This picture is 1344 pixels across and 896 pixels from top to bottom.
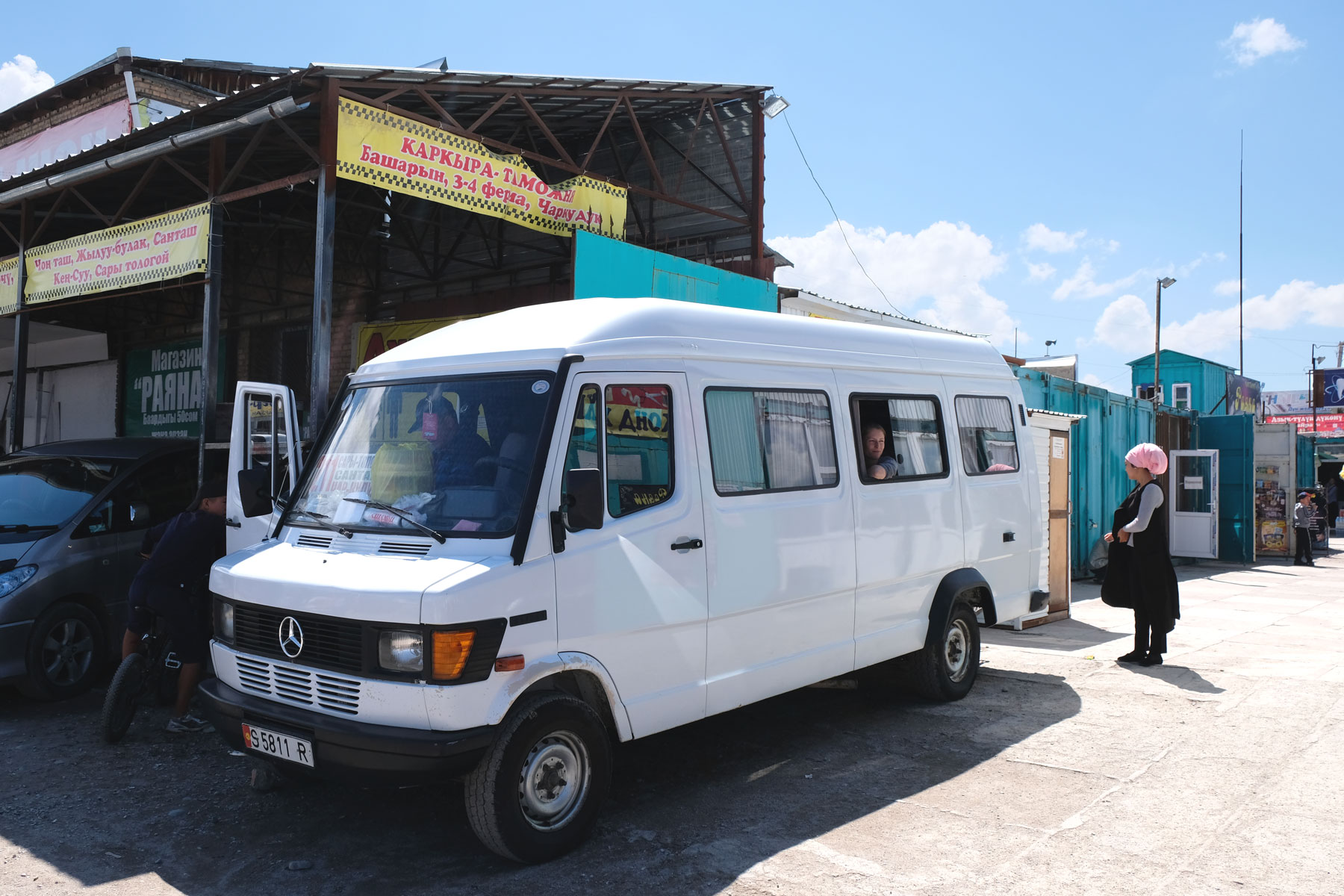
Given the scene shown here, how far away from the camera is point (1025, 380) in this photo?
13750 millimetres

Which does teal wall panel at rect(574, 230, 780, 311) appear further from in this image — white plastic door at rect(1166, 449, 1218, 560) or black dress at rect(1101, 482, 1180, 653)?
white plastic door at rect(1166, 449, 1218, 560)

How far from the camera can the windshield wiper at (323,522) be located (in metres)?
4.35

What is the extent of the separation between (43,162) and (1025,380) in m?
19.5

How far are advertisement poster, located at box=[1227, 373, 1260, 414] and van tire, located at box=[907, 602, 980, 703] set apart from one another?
29.7 meters

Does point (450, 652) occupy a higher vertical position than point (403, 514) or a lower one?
lower

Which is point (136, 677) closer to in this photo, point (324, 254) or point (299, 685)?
point (299, 685)

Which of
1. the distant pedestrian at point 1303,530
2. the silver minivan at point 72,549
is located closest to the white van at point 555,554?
the silver minivan at point 72,549

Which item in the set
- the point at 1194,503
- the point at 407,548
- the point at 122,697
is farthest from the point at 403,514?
the point at 1194,503

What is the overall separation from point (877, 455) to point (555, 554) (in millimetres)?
2582

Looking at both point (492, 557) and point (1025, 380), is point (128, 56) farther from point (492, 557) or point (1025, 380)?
point (492, 557)

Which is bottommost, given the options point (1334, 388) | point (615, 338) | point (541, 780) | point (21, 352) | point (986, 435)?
point (541, 780)

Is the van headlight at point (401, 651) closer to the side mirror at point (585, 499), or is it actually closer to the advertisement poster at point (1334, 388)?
the side mirror at point (585, 499)

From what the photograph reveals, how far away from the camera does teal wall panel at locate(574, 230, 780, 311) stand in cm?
1015

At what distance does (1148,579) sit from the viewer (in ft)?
26.0
